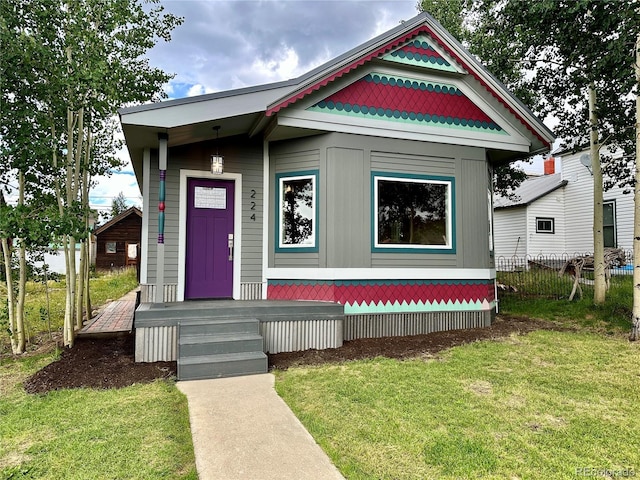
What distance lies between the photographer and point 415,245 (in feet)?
21.6

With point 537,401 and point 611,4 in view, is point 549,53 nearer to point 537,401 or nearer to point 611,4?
point 611,4

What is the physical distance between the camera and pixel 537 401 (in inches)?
140

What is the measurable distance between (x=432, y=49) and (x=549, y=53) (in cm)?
331

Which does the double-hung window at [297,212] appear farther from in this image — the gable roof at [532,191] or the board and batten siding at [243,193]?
the gable roof at [532,191]

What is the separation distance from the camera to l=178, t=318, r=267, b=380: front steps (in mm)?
A: 4281

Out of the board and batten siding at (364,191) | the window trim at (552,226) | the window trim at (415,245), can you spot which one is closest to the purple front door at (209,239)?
the board and batten siding at (364,191)

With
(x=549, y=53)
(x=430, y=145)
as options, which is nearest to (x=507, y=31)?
(x=549, y=53)

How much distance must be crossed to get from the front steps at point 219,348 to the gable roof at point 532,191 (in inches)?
535

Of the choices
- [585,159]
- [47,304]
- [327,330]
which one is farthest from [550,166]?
[47,304]

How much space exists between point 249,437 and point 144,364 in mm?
2470

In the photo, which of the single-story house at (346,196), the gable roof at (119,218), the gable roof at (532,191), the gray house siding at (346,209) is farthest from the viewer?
the gable roof at (119,218)

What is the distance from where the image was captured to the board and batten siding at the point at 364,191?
616cm

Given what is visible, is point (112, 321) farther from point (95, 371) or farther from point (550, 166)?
point (550, 166)

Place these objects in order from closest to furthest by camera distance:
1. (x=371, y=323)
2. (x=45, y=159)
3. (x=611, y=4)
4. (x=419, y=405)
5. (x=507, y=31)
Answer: (x=419, y=405), (x=45, y=159), (x=611, y=4), (x=371, y=323), (x=507, y=31)
